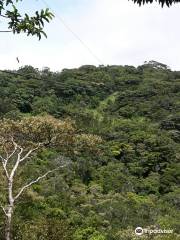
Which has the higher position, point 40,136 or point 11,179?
point 40,136

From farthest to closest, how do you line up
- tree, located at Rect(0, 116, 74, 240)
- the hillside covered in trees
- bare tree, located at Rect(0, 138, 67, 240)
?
the hillside covered in trees, tree, located at Rect(0, 116, 74, 240), bare tree, located at Rect(0, 138, 67, 240)

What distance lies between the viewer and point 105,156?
7544 centimetres

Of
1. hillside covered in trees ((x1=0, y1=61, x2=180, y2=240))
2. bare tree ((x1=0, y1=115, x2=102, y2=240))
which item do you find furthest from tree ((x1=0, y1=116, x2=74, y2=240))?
hillside covered in trees ((x1=0, y1=61, x2=180, y2=240))

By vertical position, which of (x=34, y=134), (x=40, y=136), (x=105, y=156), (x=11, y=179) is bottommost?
(x=105, y=156)

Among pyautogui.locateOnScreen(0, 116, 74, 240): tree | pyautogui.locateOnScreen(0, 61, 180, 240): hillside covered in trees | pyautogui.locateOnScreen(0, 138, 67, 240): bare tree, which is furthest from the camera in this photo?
pyautogui.locateOnScreen(0, 61, 180, 240): hillside covered in trees

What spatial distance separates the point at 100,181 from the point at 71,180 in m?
4.63

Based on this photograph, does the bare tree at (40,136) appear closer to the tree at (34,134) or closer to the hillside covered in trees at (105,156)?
the tree at (34,134)

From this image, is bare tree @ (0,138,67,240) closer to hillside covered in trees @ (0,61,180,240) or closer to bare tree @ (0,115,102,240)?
bare tree @ (0,115,102,240)

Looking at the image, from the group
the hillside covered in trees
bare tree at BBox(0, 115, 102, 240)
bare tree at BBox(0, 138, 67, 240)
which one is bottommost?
the hillside covered in trees

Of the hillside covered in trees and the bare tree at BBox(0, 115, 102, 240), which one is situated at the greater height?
the bare tree at BBox(0, 115, 102, 240)

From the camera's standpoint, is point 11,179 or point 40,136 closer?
point 11,179

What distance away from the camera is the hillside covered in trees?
145ft

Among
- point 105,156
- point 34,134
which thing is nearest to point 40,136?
point 34,134

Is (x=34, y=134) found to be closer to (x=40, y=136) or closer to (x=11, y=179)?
(x=40, y=136)
